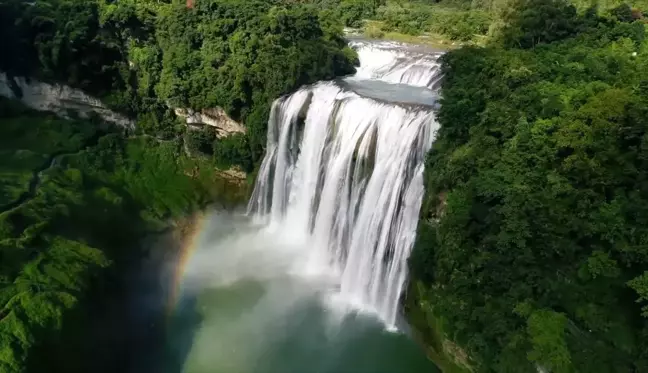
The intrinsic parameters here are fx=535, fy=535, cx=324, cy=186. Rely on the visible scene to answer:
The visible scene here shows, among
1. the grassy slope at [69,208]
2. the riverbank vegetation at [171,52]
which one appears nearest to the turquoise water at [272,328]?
the grassy slope at [69,208]

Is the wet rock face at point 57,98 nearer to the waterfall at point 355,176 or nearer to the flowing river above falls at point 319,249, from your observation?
the flowing river above falls at point 319,249

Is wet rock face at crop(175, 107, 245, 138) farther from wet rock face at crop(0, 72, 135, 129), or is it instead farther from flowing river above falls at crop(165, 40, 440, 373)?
wet rock face at crop(0, 72, 135, 129)

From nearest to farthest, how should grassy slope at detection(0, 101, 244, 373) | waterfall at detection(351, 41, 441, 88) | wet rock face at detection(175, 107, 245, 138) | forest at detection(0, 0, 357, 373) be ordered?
1. grassy slope at detection(0, 101, 244, 373)
2. forest at detection(0, 0, 357, 373)
3. waterfall at detection(351, 41, 441, 88)
4. wet rock face at detection(175, 107, 245, 138)

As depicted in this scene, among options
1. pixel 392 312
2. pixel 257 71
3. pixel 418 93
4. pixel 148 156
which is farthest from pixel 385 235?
pixel 148 156

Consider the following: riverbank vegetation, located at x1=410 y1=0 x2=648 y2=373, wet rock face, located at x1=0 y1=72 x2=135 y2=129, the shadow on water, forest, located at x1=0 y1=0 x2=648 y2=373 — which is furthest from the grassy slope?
riverbank vegetation, located at x1=410 y1=0 x2=648 y2=373

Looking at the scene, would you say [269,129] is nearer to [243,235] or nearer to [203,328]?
[243,235]

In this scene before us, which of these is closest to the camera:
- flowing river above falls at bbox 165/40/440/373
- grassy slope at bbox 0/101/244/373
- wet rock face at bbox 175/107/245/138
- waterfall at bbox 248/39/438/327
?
grassy slope at bbox 0/101/244/373

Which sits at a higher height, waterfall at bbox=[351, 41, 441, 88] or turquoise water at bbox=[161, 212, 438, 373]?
waterfall at bbox=[351, 41, 441, 88]
